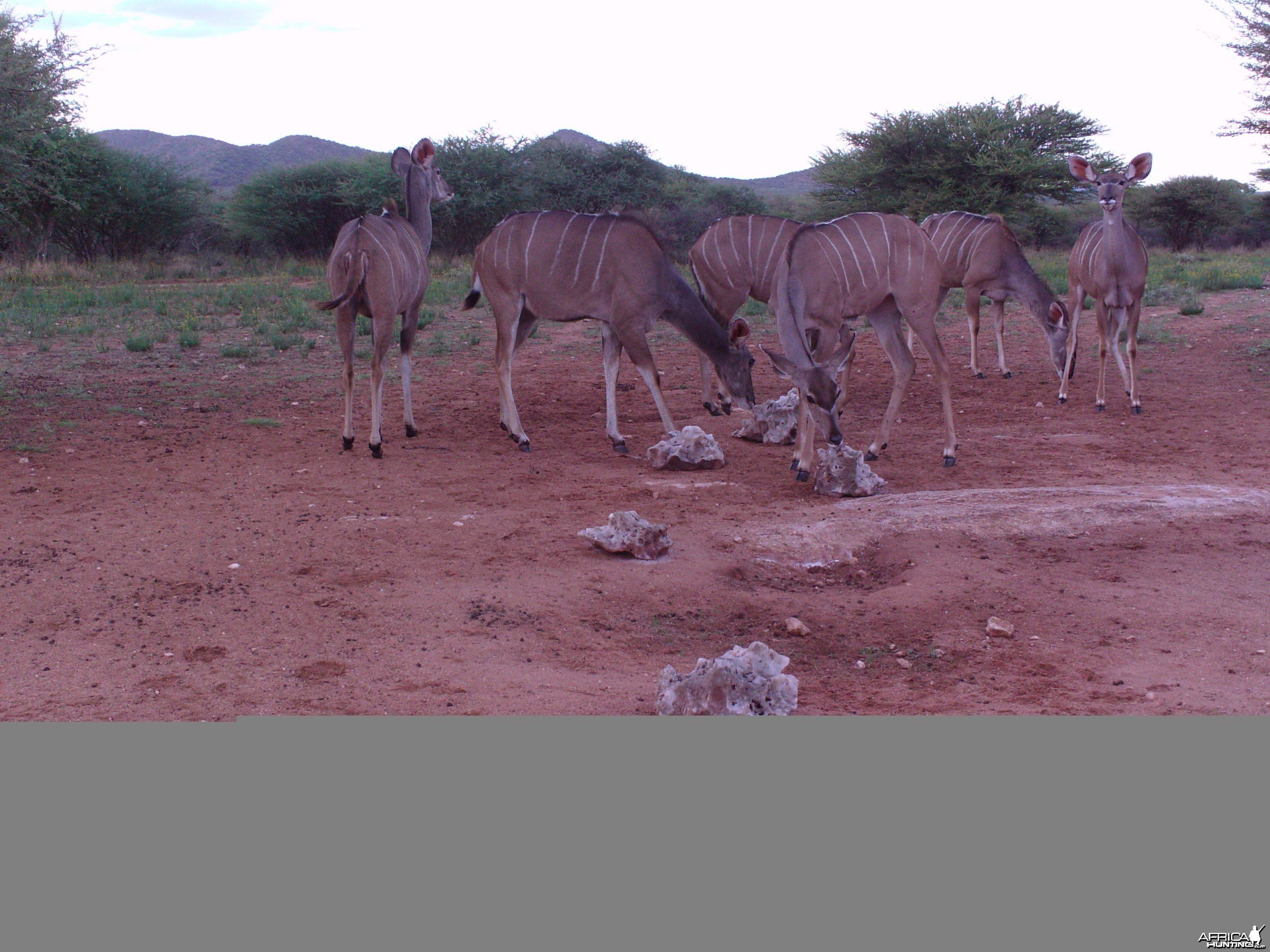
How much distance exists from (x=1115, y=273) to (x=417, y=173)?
692cm

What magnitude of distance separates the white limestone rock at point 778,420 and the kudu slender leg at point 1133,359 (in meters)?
3.67

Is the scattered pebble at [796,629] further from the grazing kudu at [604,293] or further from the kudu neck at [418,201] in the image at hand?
the kudu neck at [418,201]

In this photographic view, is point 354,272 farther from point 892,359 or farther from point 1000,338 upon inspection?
point 1000,338

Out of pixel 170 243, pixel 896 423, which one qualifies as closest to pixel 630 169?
pixel 170 243

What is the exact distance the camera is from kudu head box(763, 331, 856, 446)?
716cm

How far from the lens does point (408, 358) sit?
8.92 m

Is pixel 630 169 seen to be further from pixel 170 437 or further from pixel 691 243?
pixel 170 437

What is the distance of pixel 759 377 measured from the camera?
11.9 m

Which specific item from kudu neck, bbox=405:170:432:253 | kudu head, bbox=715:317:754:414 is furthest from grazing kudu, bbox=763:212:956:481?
kudu neck, bbox=405:170:432:253

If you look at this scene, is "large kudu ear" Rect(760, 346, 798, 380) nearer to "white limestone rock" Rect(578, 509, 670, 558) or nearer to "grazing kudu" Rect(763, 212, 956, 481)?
"grazing kudu" Rect(763, 212, 956, 481)

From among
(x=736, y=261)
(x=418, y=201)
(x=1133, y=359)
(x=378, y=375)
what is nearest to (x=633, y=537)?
(x=378, y=375)

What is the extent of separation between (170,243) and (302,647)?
30.9m

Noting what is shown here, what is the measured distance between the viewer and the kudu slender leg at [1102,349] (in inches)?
402

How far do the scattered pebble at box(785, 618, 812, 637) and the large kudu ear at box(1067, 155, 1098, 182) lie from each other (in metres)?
7.78
